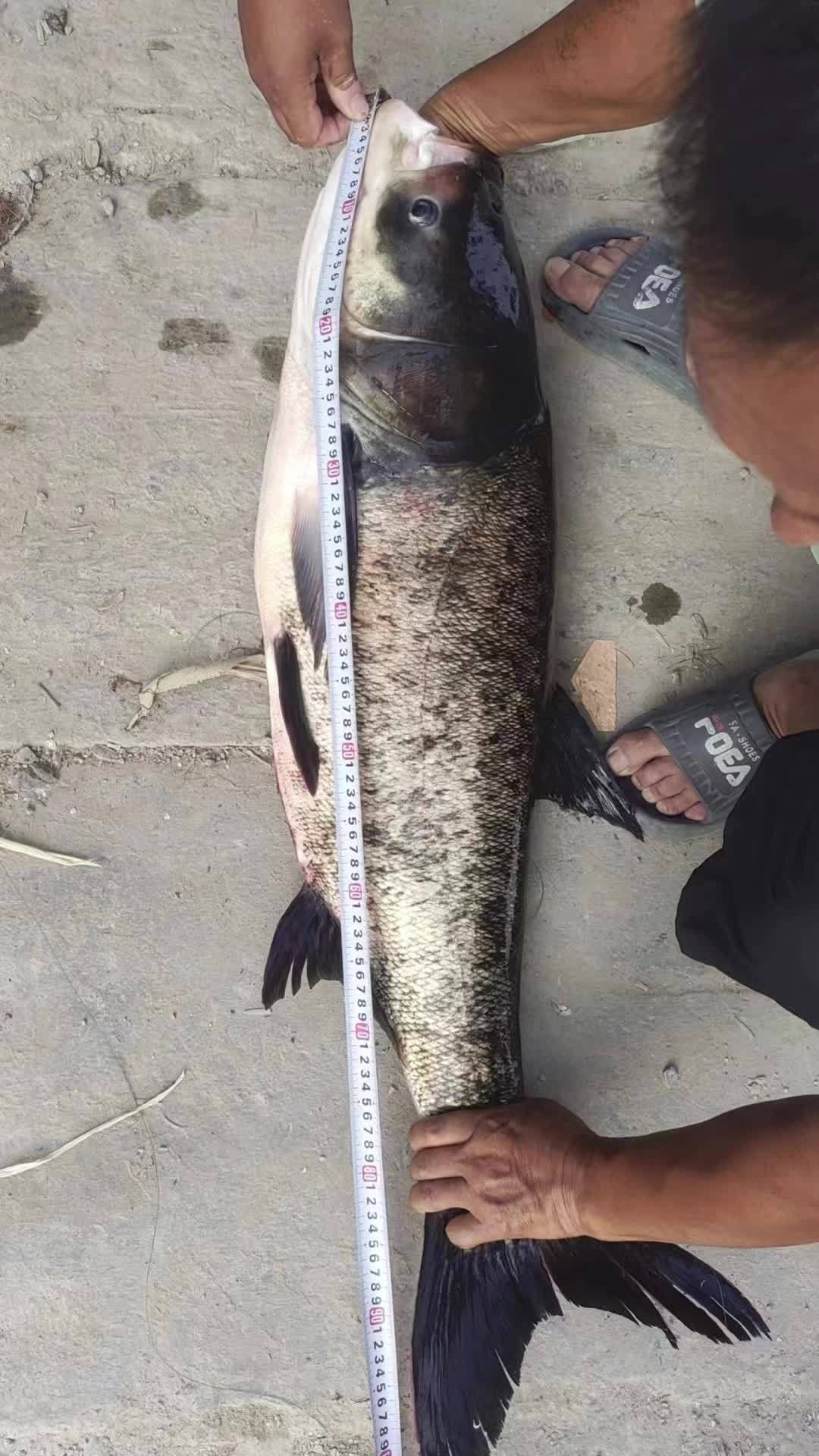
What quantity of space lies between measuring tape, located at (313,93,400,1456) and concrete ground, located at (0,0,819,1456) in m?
0.25

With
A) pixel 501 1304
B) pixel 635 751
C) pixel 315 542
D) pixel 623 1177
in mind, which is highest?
pixel 315 542

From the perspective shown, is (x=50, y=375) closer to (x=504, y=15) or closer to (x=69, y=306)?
(x=69, y=306)

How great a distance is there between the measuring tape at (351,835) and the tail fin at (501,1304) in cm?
10

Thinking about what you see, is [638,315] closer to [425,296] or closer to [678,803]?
[425,296]

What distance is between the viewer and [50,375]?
254 cm

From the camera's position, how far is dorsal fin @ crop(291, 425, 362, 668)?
83.3 inches

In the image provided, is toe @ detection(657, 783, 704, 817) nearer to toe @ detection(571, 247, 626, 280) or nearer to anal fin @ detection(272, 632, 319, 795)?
anal fin @ detection(272, 632, 319, 795)

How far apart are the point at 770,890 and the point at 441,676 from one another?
90 cm

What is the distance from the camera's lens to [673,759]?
269 centimetres

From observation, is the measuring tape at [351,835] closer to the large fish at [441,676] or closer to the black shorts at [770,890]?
the large fish at [441,676]

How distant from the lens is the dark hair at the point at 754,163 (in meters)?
0.98

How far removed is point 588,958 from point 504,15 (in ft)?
8.82

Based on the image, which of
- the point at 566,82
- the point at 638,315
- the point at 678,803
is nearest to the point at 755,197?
the point at 566,82

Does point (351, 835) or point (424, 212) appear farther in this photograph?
point (351, 835)
